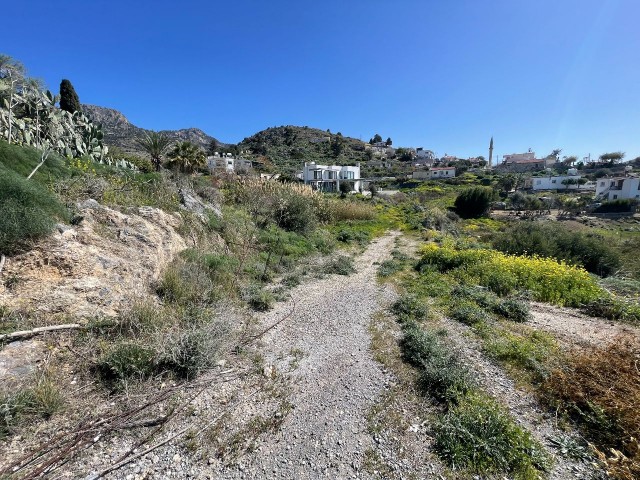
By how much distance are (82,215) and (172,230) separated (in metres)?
1.92

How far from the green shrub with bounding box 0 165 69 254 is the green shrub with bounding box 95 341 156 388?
8.17 ft

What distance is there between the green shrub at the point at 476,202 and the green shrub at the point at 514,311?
33.9 metres

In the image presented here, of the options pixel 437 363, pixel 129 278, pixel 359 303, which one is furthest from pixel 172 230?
pixel 437 363

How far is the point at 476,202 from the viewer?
1423 inches

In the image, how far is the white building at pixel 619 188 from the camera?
154 ft

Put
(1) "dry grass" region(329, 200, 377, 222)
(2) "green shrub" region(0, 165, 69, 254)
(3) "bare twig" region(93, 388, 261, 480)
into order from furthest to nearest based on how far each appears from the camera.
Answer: (1) "dry grass" region(329, 200, 377, 222) → (2) "green shrub" region(0, 165, 69, 254) → (3) "bare twig" region(93, 388, 261, 480)

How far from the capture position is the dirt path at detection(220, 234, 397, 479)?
271cm

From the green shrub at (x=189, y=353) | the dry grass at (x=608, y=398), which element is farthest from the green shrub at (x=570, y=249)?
the green shrub at (x=189, y=353)

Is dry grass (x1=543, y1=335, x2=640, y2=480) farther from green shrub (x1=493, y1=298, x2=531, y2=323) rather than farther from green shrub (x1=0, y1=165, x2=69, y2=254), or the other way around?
green shrub (x1=0, y1=165, x2=69, y2=254)

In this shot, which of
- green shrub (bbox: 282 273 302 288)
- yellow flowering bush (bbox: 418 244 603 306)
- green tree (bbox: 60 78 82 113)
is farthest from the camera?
green tree (bbox: 60 78 82 113)

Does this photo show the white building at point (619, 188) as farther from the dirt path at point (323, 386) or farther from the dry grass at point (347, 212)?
the dirt path at point (323, 386)

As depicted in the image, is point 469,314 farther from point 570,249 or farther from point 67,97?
point 67,97

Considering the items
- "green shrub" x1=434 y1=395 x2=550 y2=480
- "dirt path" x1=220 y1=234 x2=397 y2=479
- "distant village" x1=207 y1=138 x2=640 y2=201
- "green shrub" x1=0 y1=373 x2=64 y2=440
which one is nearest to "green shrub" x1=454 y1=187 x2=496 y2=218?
"distant village" x1=207 y1=138 x2=640 y2=201

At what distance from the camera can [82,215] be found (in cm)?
574
